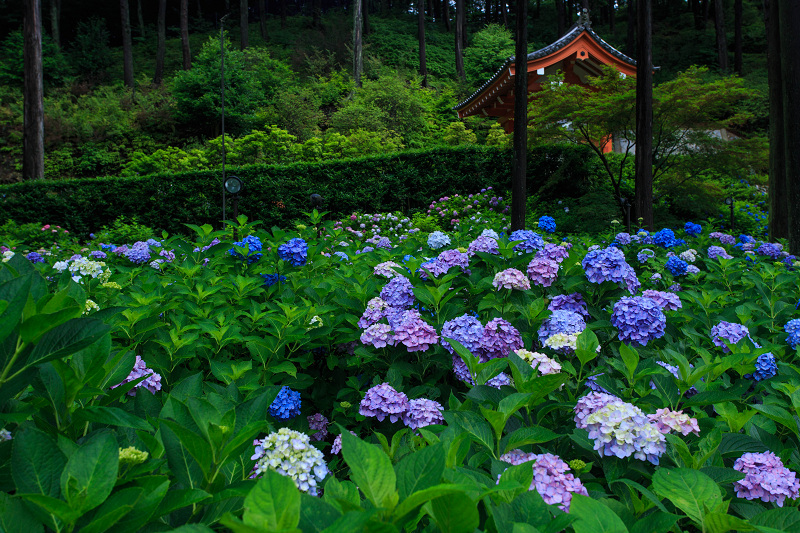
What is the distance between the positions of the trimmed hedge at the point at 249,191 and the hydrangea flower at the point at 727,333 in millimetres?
9976

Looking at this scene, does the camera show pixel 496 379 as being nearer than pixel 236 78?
Yes

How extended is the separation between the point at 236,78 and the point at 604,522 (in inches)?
870

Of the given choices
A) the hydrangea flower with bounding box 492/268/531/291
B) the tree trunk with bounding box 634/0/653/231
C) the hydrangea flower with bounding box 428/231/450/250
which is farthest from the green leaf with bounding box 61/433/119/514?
the tree trunk with bounding box 634/0/653/231

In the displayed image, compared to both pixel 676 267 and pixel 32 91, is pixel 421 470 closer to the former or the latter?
pixel 676 267

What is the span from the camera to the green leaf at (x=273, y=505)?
525 mm

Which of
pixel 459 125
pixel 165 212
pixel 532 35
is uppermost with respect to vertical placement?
pixel 532 35

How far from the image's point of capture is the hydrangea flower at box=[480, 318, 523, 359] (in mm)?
1687

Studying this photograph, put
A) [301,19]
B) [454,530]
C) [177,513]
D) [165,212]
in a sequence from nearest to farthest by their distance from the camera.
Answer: [454,530]
[177,513]
[165,212]
[301,19]

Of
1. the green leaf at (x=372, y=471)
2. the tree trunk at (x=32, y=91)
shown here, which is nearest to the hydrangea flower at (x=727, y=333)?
the green leaf at (x=372, y=471)

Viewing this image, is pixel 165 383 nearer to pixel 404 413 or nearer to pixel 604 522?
pixel 404 413

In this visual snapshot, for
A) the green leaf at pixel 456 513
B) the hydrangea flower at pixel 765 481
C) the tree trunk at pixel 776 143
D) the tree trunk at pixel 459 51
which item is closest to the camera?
the green leaf at pixel 456 513

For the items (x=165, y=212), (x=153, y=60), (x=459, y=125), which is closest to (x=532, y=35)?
(x=459, y=125)

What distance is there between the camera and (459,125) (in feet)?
65.0

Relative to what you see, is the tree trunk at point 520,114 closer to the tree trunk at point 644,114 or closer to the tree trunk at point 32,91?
the tree trunk at point 644,114
